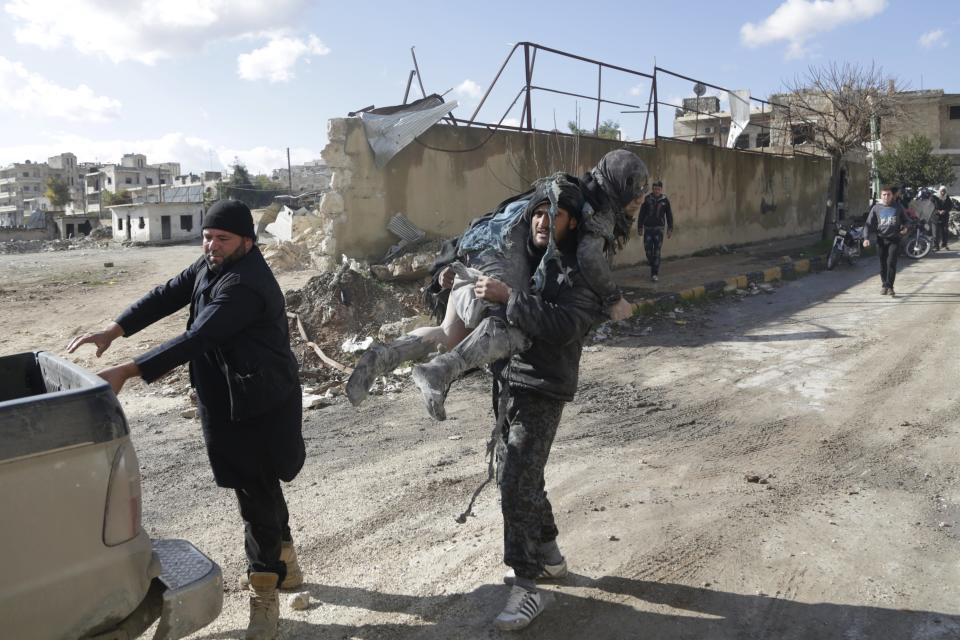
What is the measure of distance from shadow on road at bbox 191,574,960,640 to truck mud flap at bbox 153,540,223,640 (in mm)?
723

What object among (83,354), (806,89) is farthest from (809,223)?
(83,354)

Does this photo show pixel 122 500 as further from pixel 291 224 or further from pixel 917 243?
pixel 291 224

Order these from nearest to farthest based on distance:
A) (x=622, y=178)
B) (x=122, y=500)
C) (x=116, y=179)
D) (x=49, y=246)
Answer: (x=122, y=500) < (x=622, y=178) < (x=49, y=246) < (x=116, y=179)

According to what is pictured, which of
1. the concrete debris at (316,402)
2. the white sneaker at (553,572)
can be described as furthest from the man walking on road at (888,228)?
the white sneaker at (553,572)

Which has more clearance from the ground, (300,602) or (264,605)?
(264,605)

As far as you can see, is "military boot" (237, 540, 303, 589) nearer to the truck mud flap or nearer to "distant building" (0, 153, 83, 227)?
the truck mud flap

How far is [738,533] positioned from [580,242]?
1917 millimetres

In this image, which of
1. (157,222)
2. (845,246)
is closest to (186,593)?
(845,246)

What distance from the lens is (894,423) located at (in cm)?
562

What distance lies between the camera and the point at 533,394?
3.01 m

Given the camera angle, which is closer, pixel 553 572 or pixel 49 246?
pixel 553 572

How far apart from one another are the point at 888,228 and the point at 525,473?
32.6 feet

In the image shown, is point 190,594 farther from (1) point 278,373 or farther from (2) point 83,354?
(2) point 83,354

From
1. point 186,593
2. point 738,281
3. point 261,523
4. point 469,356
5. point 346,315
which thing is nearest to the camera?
point 186,593
